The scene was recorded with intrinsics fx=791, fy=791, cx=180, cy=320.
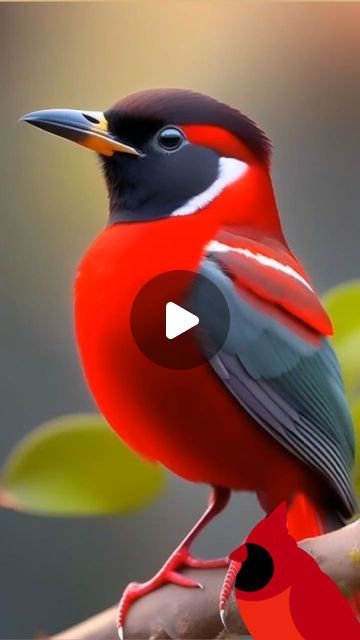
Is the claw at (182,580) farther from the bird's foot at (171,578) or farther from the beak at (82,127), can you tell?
the beak at (82,127)

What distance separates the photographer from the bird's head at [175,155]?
92 centimetres

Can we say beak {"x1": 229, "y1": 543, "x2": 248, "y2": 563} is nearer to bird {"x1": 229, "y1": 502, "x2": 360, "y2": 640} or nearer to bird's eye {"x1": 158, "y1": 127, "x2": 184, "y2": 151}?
bird {"x1": 229, "y1": 502, "x2": 360, "y2": 640}

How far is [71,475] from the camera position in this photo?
37.5 inches

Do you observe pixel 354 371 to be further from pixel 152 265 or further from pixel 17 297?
pixel 17 297

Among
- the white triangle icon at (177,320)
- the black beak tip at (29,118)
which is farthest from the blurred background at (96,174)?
the white triangle icon at (177,320)

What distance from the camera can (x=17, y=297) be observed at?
3.16ft

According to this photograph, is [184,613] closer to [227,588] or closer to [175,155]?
[227,588]

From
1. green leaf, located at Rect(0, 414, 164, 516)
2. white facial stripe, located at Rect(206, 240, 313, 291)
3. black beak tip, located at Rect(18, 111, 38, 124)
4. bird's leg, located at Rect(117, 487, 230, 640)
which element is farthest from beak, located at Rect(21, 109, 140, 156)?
bird's leg, located at Rect(117, 487, 230, 640)

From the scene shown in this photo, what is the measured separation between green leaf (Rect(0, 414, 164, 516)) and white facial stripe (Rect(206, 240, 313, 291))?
0.81 feet

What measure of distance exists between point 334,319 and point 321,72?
30 centimetres

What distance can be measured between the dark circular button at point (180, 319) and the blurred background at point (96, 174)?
104mm

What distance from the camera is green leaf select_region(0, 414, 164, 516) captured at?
94cm

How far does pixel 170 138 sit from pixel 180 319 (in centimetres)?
21

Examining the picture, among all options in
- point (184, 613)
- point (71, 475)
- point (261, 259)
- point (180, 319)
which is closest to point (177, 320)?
point (180, 319)
